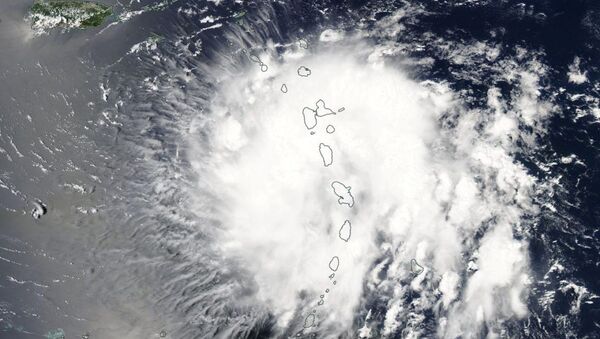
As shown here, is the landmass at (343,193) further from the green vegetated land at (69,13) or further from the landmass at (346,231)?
the green vegetated land at (69,13)

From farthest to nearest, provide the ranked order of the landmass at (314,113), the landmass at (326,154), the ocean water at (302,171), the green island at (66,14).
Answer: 1. the green island at (66,14)
2. the landmass at (314,113)
3. the landmass at (326,154)
4. the ocean water at (302,171)

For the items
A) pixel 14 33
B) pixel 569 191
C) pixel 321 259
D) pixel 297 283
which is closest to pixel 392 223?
pixel 321 259

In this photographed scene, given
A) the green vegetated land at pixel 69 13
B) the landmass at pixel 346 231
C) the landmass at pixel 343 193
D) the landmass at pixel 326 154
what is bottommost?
the landmass at pixel 346 231

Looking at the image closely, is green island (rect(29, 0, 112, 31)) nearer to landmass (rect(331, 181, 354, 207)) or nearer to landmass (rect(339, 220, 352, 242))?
landmass (rect(331, 181, 354, 207))

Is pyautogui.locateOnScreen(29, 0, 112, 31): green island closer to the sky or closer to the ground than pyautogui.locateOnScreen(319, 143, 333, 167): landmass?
closer to the sky

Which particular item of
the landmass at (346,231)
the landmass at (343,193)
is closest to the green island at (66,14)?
the landmass at (343,193)

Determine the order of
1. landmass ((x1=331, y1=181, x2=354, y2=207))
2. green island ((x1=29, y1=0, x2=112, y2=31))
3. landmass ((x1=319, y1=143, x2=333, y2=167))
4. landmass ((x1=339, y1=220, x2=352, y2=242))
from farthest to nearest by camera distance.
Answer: green island ((x1=29, y1=0, x2=112, y2=31)) → landmass ((x1=319, y1=143, x2=333, y2=167)) → landmass ((x1=331, y1=181, x2=354, y2=207)) → landmass ((x1=339, y1=220, x2=352, y2=242))

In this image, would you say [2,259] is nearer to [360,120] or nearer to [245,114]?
[245,114]

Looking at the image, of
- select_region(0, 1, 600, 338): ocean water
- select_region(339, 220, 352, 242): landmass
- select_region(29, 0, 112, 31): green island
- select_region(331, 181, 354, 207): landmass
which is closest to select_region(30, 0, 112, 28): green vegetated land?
select_region(29, 0, 112, 31): green island

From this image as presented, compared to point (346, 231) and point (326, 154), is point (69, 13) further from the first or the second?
point (346, 231)
